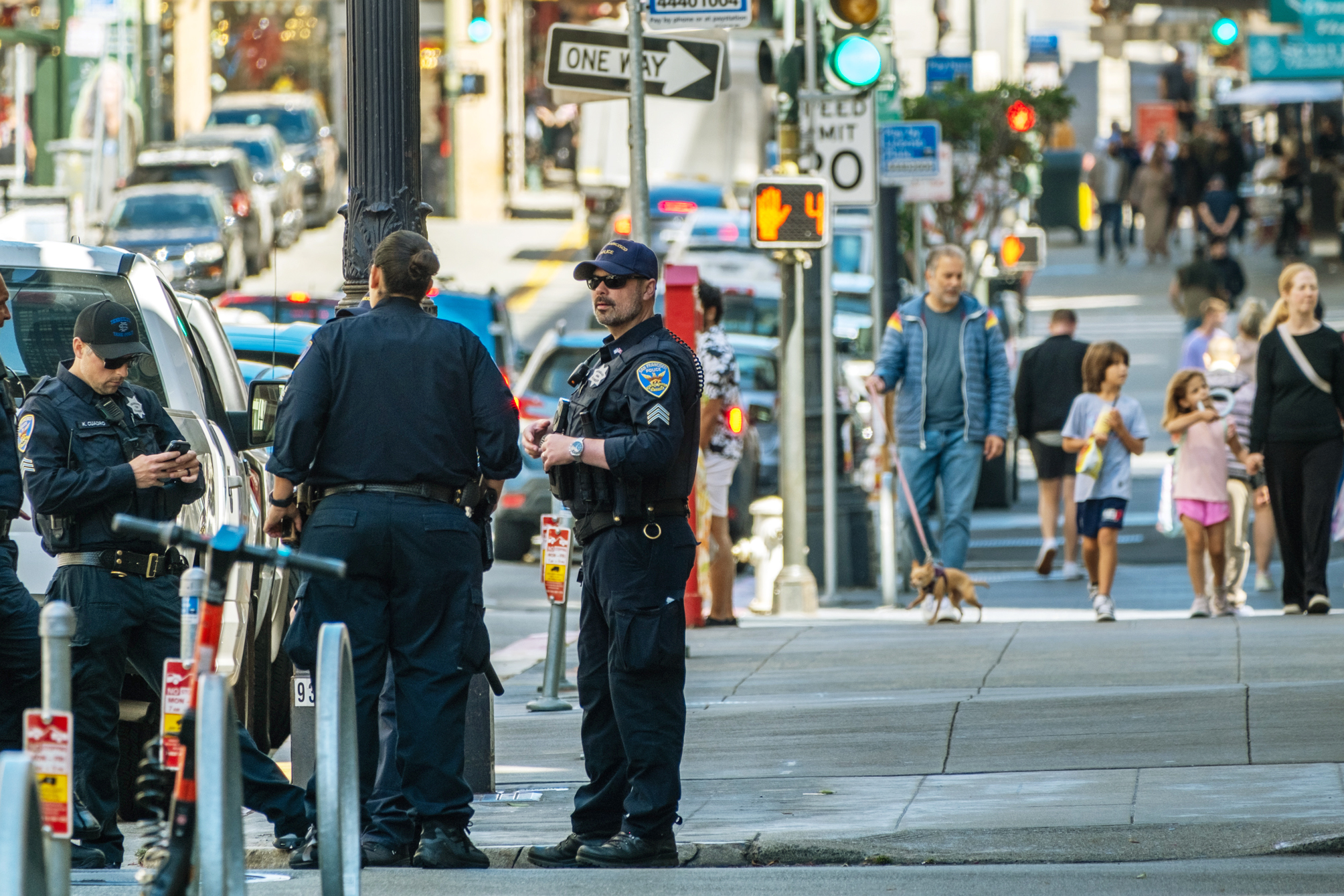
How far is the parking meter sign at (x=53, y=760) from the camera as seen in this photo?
4.79 meters

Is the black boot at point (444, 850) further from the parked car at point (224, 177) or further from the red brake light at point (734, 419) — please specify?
the parked car at point (224, 177)

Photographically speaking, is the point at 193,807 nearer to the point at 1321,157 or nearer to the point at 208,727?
the point at 208,727

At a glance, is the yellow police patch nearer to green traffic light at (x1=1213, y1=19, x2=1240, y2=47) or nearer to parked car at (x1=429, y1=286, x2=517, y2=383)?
parked car at (x1=429, y1=286, x2=517, y2=383)

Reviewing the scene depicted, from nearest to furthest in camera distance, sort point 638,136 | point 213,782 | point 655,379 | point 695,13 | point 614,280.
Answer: point 213,782 < point 655,379 < point 614,280 < point 638,136 < point 695,13

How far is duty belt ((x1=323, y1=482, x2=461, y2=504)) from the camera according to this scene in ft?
21.1

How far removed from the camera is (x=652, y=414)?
21.4ft

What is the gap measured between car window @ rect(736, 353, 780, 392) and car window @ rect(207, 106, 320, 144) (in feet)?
85.6

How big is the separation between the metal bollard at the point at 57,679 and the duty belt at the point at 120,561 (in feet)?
6.39

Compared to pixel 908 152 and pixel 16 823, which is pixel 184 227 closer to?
pixel 908 152

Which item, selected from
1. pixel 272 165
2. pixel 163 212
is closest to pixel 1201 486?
pixel 163 212

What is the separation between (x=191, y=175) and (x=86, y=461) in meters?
28.7

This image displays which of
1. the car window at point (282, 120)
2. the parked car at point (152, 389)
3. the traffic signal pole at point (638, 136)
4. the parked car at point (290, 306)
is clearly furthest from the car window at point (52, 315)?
the car window at point (282, 120)

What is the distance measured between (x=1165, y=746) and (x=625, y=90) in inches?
180

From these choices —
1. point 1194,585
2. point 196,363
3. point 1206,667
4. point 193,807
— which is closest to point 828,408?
point 1194,585
